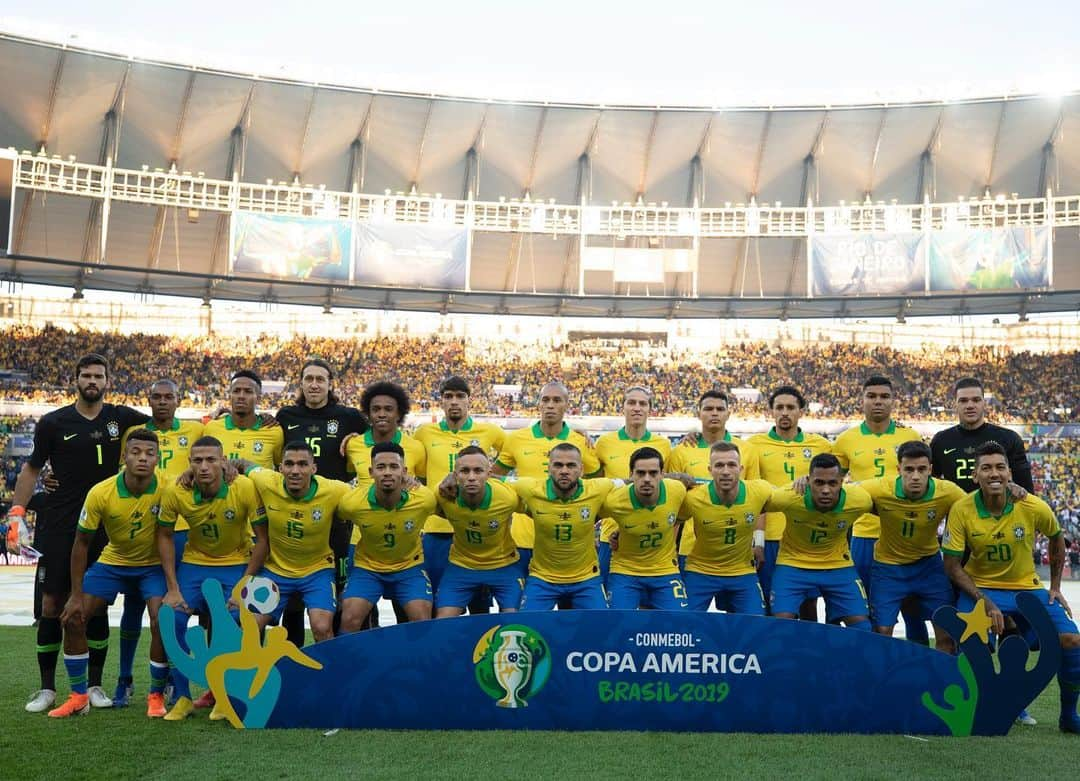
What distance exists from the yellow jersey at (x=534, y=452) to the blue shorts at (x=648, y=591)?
1.21 m

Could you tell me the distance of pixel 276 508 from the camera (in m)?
6.82

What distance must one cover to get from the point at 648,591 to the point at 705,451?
167 centimetres

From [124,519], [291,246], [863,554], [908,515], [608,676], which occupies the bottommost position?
[608,676]

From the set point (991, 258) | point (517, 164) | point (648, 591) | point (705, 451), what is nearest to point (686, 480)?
point (648, 591)

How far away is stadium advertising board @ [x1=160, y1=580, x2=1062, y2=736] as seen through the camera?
19.7 feet

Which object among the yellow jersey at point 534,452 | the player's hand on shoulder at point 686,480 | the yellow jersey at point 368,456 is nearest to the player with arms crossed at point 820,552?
the player's hand on shoulder at point 686,480

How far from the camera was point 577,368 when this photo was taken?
3391cm

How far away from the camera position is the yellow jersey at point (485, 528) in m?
6.92

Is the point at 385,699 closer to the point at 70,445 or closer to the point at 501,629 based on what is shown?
the point at 501,629

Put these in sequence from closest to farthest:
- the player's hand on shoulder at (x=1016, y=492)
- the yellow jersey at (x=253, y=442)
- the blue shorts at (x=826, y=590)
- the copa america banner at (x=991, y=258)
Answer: the player's hand on shoulder at (x=1016, y=492) < the blue shorts at (x=826, y=590) < the yellow jersey at (x=253, y=442) < the copa america banner at (x=991, y=258)

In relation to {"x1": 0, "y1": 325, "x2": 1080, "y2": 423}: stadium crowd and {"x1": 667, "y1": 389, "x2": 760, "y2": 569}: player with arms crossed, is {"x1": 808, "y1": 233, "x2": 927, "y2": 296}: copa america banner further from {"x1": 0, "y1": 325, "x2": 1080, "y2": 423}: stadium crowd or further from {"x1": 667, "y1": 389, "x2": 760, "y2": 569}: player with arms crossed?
{"x1": 667, "y1": 389, "x2": 760, "y2": 569}: player with arms crossed

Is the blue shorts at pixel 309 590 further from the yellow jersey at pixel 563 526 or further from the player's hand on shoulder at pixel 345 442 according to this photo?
the yellow jersey at pixel 563 526

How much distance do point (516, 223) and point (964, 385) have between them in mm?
25961

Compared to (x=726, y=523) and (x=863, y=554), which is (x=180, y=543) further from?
(x=863, y=554)
